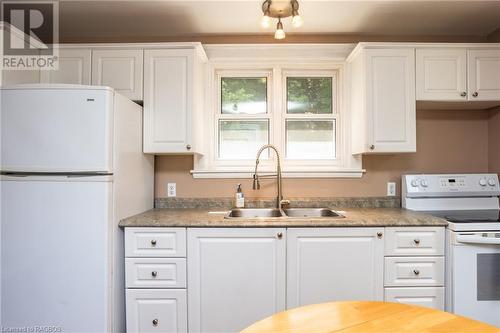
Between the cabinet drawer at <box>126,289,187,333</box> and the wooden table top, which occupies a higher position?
the wooden table top

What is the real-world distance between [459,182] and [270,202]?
1.47m

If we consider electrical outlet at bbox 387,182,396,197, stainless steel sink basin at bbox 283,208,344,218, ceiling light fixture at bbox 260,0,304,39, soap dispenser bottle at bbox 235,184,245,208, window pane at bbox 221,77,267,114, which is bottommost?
stainless steel sink basin at bbox 283,208,344,218

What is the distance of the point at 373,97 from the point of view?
2129mm

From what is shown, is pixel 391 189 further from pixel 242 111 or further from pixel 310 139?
pixel 242 111

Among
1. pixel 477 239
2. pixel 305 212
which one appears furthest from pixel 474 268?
pixel 305 212

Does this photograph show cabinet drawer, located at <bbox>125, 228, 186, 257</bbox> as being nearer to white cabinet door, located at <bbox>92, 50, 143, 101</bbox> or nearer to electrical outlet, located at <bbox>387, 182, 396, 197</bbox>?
white cabinet door, located at <bbox>92, 50, 143, 101</bbox>

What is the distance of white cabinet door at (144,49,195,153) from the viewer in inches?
83.5

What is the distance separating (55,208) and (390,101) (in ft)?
7.42

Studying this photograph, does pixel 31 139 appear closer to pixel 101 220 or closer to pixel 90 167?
pixel 90 167

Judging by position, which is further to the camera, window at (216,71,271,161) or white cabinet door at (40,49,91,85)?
window at (216,71,271,161)

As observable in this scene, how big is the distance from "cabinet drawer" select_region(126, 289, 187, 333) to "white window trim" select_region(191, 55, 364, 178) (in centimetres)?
96

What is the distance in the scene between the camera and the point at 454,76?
2.14 meters

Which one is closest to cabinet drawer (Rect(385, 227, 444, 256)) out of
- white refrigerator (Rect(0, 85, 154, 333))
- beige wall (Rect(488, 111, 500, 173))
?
beige wall (Rect(488, 111, 500, 173))

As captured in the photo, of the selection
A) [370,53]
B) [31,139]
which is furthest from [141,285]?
[370,53]
